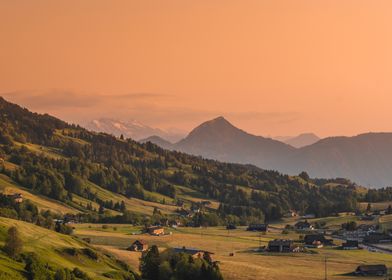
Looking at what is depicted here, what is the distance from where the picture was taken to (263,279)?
119m

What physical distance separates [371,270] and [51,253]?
192 ft

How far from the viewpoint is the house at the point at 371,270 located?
438ft

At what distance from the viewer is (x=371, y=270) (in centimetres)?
13550

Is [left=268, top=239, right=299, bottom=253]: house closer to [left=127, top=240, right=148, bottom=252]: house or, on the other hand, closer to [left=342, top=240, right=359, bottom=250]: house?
[left=342, top=240, right=359, bottom=250]: house

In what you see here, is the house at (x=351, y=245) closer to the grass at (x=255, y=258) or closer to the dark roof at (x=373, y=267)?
the grass at (x=255, y=258)

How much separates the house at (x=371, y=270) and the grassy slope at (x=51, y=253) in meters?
43.7

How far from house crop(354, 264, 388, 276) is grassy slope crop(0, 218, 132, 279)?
4365 cm

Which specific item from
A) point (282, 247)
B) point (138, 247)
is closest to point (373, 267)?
point (282, 247)

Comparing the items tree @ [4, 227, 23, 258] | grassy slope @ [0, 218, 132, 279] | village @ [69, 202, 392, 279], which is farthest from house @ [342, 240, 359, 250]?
tree @ [4, 227, 23, 258]

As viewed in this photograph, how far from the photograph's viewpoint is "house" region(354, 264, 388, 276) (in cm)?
13362

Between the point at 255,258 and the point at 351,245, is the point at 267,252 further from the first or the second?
the point at 351,245

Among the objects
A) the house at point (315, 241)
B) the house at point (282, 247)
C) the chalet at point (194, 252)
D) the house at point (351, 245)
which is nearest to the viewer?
the chalet at point (194, 252)

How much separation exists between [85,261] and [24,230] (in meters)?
14.0

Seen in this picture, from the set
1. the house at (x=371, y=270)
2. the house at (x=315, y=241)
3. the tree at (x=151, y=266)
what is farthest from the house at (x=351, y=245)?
the tree at (x=151, y=266)
